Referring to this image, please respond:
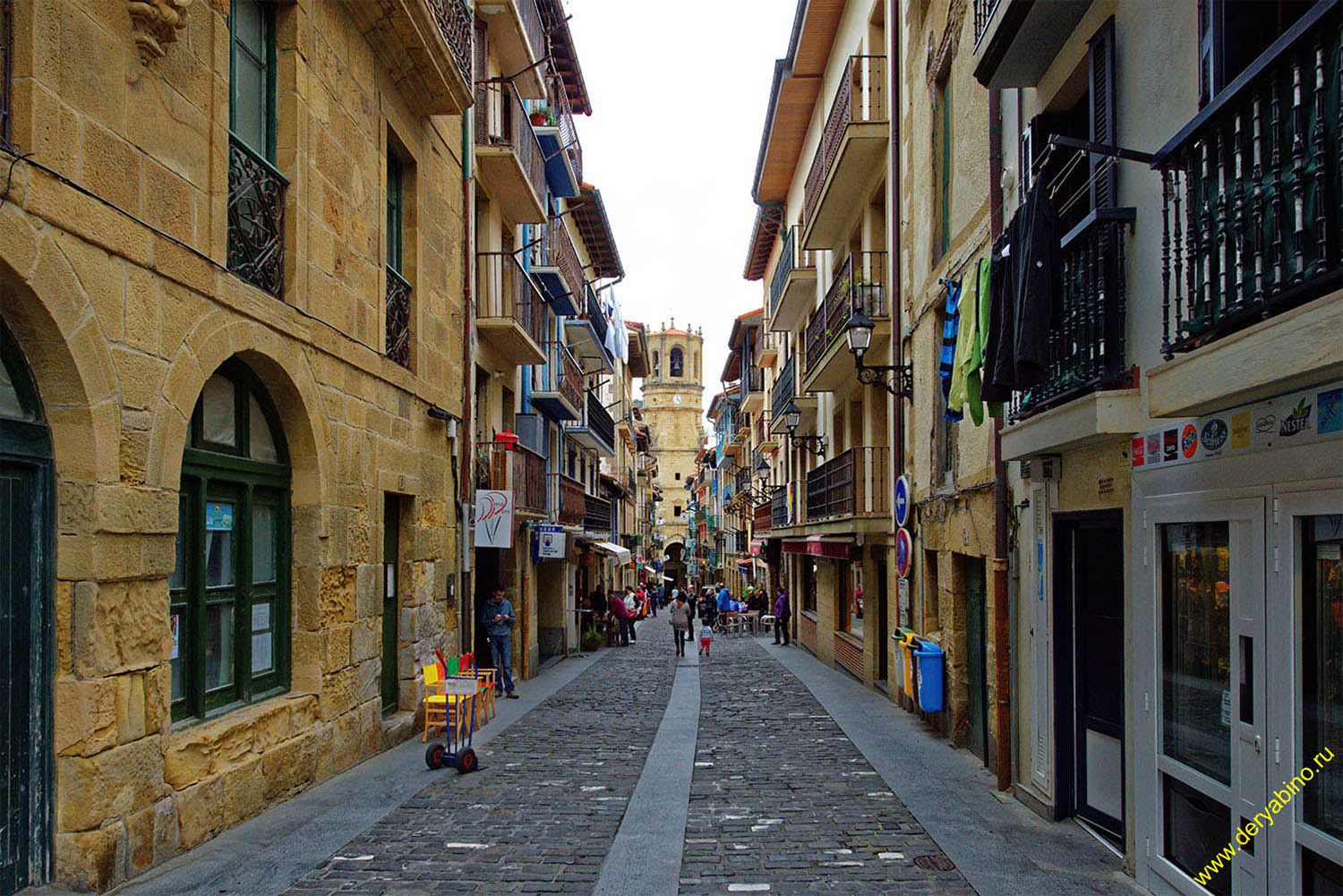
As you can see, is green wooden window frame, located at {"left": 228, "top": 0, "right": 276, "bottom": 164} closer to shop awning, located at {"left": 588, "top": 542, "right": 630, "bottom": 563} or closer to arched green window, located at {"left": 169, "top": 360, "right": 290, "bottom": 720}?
arched green window, located at {"left": 169, "top": 360, "right": 290, "bottom": 720}

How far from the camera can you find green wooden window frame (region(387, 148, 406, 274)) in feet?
37.1

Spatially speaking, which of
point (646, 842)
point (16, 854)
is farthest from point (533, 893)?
point (16, 854)

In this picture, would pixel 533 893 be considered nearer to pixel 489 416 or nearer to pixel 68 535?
pixel 68 535

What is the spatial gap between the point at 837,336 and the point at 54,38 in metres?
12.0

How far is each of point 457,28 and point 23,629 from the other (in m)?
8.98

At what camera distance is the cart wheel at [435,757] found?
9.23 m

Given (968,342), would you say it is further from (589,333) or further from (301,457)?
(589,333)

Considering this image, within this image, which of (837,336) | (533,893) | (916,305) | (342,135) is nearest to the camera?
(533,893)

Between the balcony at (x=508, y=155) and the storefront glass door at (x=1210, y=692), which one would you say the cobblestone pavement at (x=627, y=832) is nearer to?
the storefront glass door at (x=1210, y=692)

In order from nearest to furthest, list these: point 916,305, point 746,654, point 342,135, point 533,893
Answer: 1. point 533,893
2. point 342,135
3. point 916,305
4. point 746,654

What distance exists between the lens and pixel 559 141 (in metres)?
20.0

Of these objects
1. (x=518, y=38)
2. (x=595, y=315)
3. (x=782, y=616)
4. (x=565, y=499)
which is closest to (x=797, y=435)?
(x=782, y=616)

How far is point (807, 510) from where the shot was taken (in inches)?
825

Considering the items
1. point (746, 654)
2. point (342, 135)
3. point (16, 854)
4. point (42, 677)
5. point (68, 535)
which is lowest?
point (746, 654)
